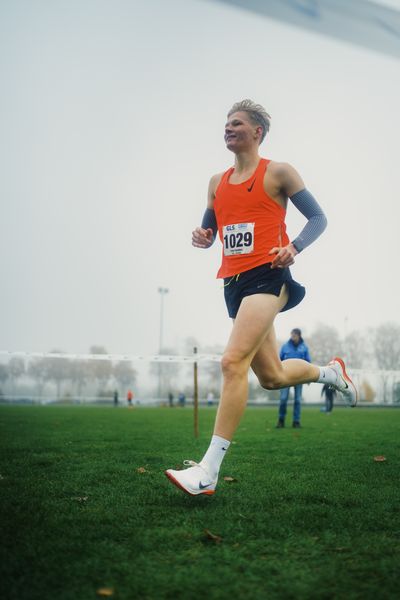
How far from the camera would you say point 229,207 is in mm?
4000

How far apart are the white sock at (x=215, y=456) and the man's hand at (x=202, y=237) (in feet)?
5.26

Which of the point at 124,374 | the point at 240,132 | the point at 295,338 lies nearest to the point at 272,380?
the point at 240,132

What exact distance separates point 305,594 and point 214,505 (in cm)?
152

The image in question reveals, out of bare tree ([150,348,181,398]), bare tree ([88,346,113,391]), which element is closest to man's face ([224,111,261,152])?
bare tree ([150,348,181,398])

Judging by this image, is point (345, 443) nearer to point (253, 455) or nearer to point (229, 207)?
point (253, 455)

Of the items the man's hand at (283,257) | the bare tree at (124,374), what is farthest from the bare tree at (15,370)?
the man's hand at (283,257)

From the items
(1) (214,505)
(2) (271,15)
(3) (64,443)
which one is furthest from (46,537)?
(3) (64,443)

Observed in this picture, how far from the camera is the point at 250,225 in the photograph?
3877mm

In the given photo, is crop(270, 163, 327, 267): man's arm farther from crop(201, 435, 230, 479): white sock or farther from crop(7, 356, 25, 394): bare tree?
crop(7, 356, 25, 394): bare tree

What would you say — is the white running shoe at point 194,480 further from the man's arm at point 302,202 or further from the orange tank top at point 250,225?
the man's arm at point 302,202

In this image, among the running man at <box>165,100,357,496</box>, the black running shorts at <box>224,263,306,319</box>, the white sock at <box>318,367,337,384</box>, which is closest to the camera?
the running man at <box>165,100,357,496</box>

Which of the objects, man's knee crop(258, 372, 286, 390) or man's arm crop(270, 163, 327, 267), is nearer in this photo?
man's arm crop(270, 163, 327, 267)

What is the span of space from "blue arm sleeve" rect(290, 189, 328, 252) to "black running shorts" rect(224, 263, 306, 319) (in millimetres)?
294

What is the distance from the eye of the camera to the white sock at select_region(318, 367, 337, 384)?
4.72 meters
